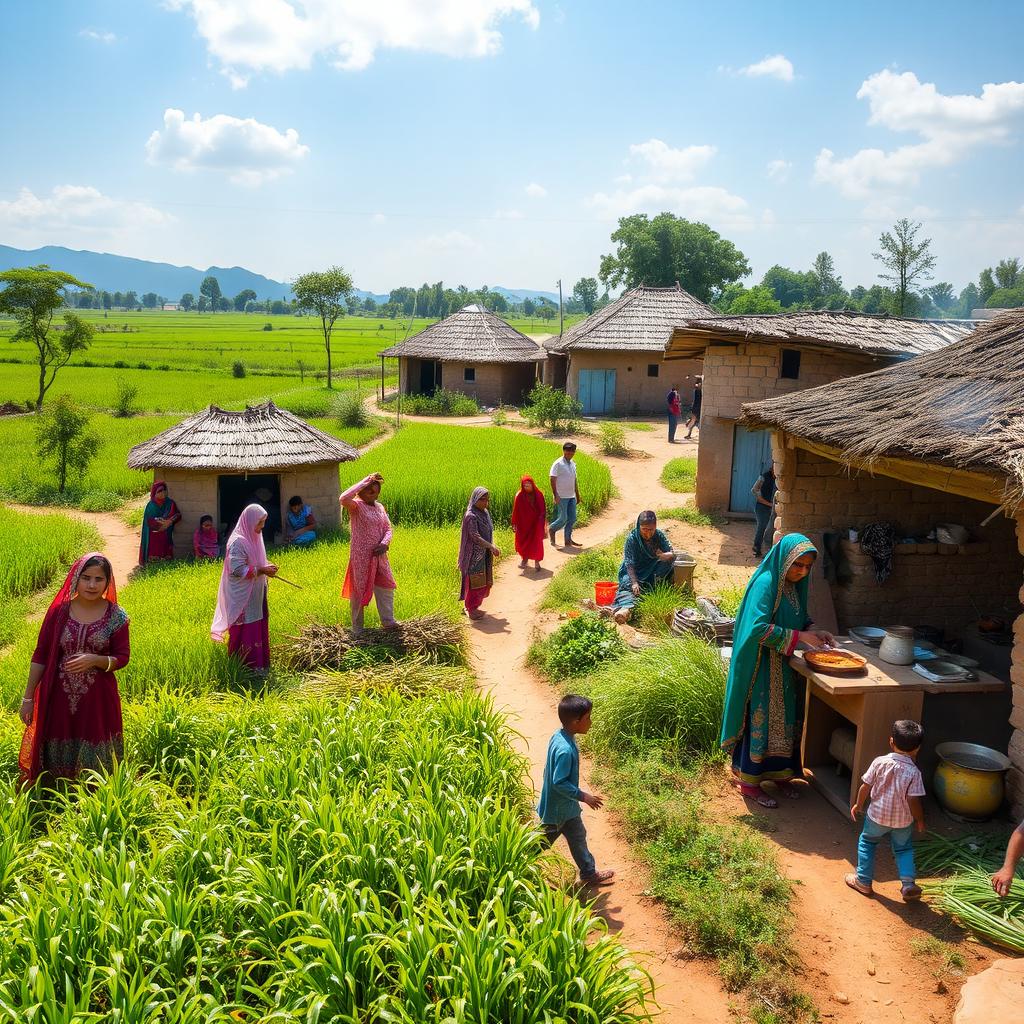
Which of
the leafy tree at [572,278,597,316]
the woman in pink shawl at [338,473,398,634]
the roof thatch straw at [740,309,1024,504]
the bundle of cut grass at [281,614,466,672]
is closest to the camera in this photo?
the roof thatch straw at [740,309,1024,504]

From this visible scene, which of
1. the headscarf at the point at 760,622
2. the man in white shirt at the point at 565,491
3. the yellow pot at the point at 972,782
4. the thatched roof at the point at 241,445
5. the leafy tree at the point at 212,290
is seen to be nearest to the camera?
the yellow pot at the point at 972,782

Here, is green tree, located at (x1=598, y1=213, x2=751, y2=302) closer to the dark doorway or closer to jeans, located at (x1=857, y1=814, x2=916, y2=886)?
the dark doorway

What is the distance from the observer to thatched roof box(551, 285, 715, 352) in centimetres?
2484

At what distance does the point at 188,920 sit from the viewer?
342 cm

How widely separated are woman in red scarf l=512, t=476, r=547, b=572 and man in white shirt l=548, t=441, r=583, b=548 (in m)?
1.21

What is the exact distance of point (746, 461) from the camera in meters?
14.2

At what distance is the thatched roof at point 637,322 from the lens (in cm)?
2484

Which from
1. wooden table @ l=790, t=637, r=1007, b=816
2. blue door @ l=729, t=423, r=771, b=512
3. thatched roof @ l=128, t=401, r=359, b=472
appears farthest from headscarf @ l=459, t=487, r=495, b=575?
blue door @ l=729, t=423, r=771, b=512

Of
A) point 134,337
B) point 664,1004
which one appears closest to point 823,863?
point 664,1004

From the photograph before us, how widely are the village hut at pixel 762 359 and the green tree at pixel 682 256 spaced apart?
1222 inches

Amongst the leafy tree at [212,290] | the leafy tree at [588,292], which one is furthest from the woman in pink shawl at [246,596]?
the leafy tree at [212,290]

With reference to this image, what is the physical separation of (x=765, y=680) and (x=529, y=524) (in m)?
5.74

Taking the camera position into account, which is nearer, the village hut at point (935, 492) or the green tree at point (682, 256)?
the village hut at point (935, 492)

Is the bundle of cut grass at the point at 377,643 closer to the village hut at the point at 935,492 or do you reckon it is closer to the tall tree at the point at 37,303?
the village hut at the point at 935,492
